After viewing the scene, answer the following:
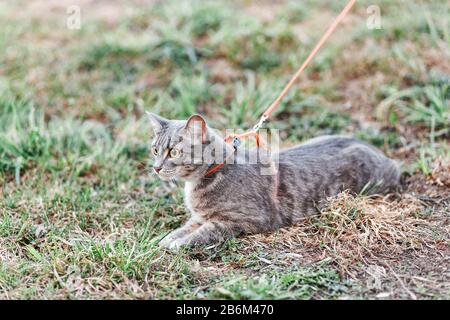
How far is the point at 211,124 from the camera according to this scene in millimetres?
5449

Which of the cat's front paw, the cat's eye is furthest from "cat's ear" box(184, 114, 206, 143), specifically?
the cat's front paw

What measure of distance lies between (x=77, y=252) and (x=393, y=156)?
2.86 meters

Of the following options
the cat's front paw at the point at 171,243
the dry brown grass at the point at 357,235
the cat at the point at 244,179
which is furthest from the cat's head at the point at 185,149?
the dry brown grass at the point at 357,235

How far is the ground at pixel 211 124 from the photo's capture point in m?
3.28

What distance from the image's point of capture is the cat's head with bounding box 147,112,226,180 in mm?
3600

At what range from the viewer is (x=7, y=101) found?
556 centimetres

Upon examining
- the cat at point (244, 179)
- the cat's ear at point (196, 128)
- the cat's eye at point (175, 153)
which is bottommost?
the cat at point (244, 179)

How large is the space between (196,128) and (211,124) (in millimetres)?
1873

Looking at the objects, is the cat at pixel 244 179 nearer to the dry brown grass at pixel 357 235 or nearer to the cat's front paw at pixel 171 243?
the cat's front paw at pixel 171 243

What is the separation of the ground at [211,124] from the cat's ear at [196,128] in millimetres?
695

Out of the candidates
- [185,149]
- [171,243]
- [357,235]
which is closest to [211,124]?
[185,149]

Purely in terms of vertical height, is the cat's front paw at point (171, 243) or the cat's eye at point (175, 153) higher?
the cat's eye at point (175, 153)

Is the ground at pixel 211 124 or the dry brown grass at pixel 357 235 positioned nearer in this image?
the ground at pixel 211 124
